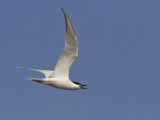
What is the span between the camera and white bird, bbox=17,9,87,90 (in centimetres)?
1126

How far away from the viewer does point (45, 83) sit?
40.0 ft

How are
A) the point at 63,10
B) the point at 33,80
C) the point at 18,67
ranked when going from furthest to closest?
1. the point at 18,67
2. the point at 33,80
3. the point at 63,10

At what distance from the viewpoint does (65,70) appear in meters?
12.3

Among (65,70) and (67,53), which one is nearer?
(67,53)

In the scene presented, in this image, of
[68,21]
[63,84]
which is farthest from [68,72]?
[68,21]

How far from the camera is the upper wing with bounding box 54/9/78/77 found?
1088 cm

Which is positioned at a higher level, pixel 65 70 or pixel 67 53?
pixel 67 53

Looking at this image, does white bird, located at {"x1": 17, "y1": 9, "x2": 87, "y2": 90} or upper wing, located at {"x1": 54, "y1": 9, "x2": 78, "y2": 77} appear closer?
upper wing, located at {"x1": 54, "y1": 9, "x2": 78, "y2": 77}

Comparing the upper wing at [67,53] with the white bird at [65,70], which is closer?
the upper wing at [67,53]

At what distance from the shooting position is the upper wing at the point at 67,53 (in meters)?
10.9

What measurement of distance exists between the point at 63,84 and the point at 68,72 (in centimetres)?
43

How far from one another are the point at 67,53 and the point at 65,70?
0.83 metres

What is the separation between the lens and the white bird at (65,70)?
1126 cm

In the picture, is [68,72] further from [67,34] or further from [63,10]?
[63,10]
